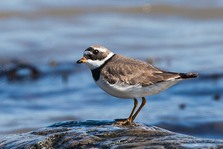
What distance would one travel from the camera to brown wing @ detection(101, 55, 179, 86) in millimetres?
7312

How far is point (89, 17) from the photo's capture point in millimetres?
19656

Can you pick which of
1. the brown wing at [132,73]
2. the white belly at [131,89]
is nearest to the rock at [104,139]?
the white belly at [131,89]

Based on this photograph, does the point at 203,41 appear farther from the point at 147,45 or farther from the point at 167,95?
the point at 167,95

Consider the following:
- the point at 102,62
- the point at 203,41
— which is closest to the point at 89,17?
the point at 203,41

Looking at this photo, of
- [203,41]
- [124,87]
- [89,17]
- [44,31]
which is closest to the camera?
[124,87]

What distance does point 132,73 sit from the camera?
745 centimetres

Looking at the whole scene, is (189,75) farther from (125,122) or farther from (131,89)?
(125,122)

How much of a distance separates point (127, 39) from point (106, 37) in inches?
24.0

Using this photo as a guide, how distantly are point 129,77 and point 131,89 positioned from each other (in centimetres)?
16

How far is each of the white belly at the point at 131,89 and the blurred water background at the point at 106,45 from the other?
3625mm

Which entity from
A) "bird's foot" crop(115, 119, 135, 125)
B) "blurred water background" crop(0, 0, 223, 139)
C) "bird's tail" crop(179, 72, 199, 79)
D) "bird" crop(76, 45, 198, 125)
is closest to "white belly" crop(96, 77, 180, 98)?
"bird" crop(76, 45, 198, 125)

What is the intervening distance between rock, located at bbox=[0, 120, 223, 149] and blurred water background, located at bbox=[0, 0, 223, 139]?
4124 mm

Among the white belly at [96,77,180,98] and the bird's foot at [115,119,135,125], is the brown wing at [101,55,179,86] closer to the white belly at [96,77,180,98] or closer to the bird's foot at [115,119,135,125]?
the white belly at [96,77,180,98]

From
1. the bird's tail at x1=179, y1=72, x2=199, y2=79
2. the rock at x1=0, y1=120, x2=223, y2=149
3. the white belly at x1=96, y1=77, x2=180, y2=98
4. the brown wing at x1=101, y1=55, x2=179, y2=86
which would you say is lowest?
the rock at x1=0, y1=120, x2=223, y2=149
